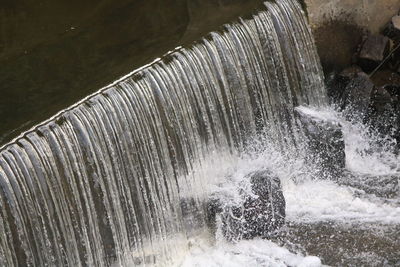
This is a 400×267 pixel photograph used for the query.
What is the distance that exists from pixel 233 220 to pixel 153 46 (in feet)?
6.78

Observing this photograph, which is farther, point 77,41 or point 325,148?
point 325,148

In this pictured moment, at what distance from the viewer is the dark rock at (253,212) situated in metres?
8.79

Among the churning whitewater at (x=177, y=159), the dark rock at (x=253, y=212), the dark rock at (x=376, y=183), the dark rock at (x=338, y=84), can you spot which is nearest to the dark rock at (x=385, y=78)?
the dark rock at (x=338, y=84)

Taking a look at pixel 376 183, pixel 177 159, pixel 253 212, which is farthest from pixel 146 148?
pixel 376 183

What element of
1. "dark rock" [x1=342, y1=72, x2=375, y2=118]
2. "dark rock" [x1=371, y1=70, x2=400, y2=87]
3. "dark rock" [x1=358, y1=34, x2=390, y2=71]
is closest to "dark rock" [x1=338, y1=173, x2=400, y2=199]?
"dark rock" [x1=342, y1=72, x2=375, y2=118]

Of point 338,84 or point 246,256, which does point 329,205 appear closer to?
point 246,256

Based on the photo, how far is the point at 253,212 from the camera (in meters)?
8.80

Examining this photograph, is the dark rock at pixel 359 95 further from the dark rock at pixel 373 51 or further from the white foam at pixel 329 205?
the white foam at pixel 329 205

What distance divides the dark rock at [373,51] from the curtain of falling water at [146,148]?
1106mm

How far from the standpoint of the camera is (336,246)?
336 inches

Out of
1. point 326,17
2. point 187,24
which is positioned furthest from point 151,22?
point 326,17

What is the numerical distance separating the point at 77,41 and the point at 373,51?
3.96 meters

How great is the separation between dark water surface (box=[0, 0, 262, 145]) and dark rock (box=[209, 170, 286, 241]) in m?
1.71

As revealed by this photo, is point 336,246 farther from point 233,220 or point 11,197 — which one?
point 11,197
